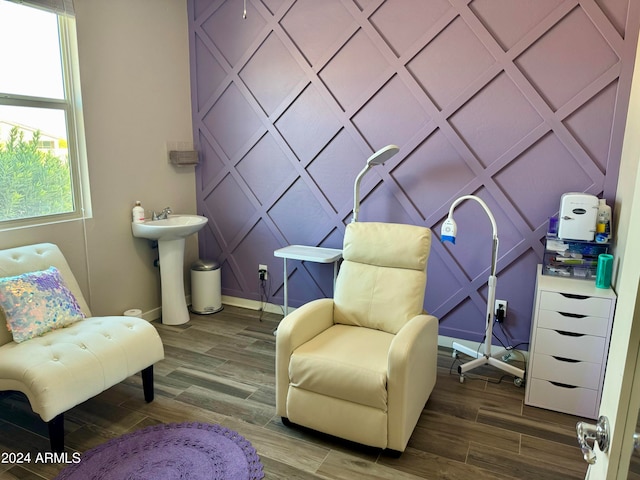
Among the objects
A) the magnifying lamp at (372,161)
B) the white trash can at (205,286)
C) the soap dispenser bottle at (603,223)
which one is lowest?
the white trash can at (205,286)

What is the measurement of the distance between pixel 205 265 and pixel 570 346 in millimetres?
2772

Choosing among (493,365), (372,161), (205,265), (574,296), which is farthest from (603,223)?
(205,265)

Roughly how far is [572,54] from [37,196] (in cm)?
348

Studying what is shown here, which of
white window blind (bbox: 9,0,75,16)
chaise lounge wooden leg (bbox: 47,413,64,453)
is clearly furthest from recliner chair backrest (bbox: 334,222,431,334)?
white window blind (bbox: 9,0,75,16)

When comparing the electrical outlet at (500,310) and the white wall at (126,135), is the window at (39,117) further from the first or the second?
the electrical outlet at (500,310)

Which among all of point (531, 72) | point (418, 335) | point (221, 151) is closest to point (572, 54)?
point (531, 72)

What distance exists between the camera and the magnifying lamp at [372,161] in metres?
3.01

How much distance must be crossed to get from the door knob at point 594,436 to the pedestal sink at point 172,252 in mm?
3050

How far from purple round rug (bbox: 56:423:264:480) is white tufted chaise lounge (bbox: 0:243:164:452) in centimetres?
21

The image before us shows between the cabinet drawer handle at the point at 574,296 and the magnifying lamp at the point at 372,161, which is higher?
the magnifying lamp at the point at 372,161

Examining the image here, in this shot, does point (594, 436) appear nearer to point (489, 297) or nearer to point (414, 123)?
point (489, 297)

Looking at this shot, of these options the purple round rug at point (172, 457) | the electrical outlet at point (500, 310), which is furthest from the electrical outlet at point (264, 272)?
the electrical outlet at point (500, 310)

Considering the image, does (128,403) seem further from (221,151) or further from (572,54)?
(572,54)

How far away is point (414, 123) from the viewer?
3.27 m
